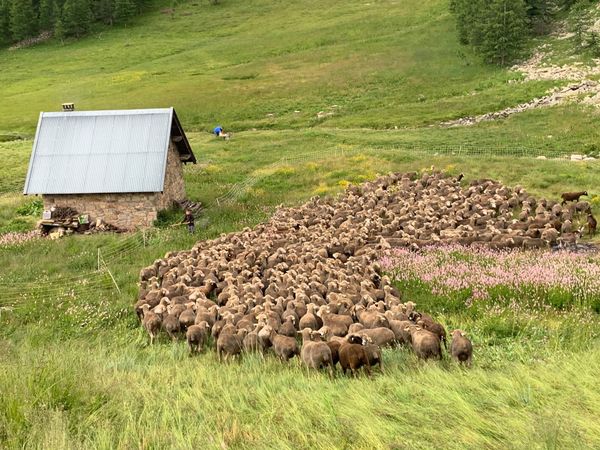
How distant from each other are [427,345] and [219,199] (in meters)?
24.7

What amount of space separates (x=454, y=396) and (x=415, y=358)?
11.3 ft

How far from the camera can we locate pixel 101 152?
31.2 m

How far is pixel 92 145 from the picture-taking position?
31641 mm

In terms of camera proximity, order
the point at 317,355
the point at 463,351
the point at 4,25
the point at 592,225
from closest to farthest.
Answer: the point at 463,351 < the point at 317,355 < the point at 592,225 < the point at 4,25

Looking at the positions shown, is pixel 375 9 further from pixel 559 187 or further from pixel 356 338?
pixel 356 338

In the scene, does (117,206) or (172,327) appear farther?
(117,206)

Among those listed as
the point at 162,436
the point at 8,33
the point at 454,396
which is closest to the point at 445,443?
the point at 454,396

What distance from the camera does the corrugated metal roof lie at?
Answer: 29766mm

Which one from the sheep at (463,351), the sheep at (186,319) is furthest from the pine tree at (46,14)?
the sheep at (463,351)

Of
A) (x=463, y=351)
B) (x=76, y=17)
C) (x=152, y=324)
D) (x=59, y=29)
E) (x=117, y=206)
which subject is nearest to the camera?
(x=463, y=351)

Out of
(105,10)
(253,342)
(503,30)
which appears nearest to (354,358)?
(253,342)

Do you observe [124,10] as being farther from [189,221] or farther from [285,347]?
[285,347]

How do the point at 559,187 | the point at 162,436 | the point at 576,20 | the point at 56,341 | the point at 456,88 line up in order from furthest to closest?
the point at 576,20, the point at 456,88, the point at 559,187, the point at 56,341, the point at 162,436

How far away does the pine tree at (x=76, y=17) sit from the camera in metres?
125
